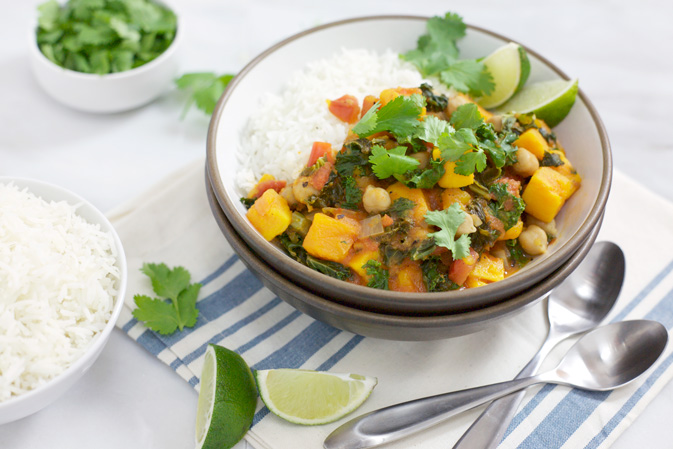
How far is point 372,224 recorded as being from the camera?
2736 millimetres

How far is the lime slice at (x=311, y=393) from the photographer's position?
259 centimetres

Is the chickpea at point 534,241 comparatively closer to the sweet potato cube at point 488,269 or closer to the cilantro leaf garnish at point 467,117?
the sweet potato cube at point 488,269

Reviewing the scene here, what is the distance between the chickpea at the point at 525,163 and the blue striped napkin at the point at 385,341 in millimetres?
696

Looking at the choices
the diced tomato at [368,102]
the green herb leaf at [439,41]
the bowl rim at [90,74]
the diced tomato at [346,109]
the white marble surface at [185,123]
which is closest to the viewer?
the white marble surface at [185,123]

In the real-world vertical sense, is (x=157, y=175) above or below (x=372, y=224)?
below

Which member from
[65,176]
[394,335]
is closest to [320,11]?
[65,176]

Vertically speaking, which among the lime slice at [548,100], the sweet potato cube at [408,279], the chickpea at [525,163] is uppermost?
the lime slice at [548,100]

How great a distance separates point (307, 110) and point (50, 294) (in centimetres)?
165

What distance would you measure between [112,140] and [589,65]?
375 cm

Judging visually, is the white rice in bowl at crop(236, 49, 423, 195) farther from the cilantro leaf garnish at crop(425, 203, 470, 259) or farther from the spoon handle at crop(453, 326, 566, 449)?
the spoon handle at crop(453, 326, 566, 449)

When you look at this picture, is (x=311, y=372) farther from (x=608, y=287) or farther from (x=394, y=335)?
(x=608, y=287)

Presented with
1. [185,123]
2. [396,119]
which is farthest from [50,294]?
[185,123]

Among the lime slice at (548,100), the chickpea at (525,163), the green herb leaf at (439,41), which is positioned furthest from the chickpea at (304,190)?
the lime slice at (548,100)

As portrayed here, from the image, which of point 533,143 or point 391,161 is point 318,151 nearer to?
point 391,161
